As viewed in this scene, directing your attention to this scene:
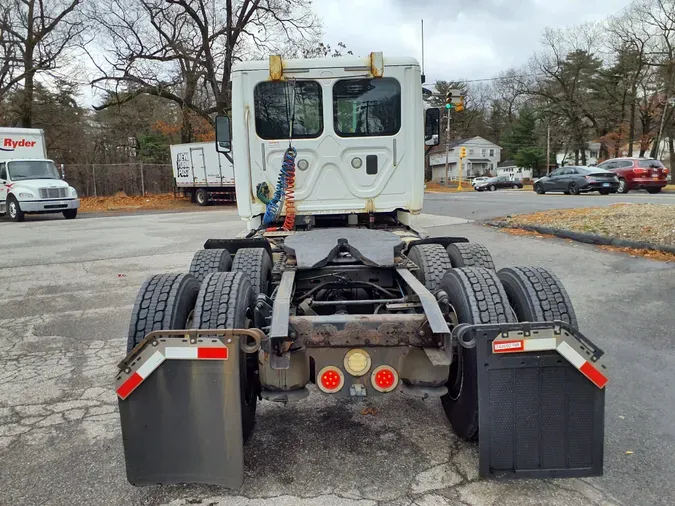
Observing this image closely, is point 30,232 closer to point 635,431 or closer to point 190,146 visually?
point 190,146

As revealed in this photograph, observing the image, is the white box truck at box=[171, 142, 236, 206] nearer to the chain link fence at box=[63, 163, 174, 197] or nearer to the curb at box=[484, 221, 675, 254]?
the chain link fence at box=[63, 163, 174, 197]

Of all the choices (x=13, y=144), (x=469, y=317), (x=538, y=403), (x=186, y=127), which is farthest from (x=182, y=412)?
(x=186, y=127)

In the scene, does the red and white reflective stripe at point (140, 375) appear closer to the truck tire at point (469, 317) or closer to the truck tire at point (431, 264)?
the truck tire at point (469, 317)

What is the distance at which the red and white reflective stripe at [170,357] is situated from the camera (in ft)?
7.67

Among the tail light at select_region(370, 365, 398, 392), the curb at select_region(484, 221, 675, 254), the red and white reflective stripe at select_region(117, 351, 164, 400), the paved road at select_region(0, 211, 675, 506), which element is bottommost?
the paved road at select_region(0, 211, 675, 506)

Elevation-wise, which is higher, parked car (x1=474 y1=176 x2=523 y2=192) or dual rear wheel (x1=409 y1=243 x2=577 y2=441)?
parked car (x1=474 y1=176 x2=523 y2=192)

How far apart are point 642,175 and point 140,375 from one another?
25.3 m

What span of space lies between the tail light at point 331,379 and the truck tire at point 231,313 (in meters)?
0.38

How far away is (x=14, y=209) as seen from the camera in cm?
1914

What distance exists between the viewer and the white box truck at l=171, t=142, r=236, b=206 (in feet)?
84.4

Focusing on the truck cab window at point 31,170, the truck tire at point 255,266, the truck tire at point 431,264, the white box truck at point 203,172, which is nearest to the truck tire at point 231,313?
the truck tire at point 255,266

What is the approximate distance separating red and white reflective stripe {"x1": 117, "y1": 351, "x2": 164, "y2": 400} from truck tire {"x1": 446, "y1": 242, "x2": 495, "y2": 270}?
2.51 metres

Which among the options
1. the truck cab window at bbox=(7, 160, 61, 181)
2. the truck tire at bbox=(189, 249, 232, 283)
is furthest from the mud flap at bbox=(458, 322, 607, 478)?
the truck cab window at bbox=(7, 160, 61, 181)

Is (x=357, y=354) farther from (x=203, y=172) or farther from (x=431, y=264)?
(x=203, y=172)
